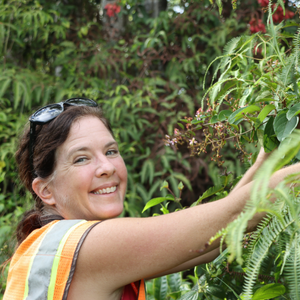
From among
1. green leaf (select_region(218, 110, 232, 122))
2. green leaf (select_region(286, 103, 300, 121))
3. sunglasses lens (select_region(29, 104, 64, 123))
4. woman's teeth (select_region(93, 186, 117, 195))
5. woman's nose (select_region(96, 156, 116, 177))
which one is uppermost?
sunglasses lens (select_region(29, 104, 64, 123))

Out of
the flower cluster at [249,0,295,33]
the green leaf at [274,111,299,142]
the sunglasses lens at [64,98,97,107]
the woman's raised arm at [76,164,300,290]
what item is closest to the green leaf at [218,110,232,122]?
the green leaf at [274,111,299,142]

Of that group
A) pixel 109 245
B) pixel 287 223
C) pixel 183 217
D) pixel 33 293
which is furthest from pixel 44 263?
pixel 287 223

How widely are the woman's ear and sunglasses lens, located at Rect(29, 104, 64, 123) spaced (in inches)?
9.6

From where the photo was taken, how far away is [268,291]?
1042 millimetres

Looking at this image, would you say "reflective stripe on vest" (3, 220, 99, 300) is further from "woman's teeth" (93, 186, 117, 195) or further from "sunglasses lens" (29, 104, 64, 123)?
"sunglasses lens" (29, 104, 64, 123)

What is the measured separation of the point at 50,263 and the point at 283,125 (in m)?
0.77

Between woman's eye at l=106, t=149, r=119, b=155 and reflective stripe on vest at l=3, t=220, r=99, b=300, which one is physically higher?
woman's eye at l=106, t=149, r=119, b=155

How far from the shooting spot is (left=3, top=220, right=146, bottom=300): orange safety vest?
1024 millimetres

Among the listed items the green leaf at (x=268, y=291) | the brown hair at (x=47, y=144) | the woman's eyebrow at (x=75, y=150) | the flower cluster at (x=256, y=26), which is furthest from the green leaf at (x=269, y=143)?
the flower cluster at (x=256, y=26)

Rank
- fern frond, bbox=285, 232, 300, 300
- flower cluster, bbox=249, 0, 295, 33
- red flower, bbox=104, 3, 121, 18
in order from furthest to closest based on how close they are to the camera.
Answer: red flower, bbox=104, 3, 121, 18 < flower cluster, bbox=249, 0, 295, 33 < fern frond, bbox=285, 232, 300, 300

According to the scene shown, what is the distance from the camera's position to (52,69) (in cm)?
400

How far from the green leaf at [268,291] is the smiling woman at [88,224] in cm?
18

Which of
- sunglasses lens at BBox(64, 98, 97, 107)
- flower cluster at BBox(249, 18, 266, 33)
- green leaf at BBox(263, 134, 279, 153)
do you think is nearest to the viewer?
green leaf at BBox(263, 134, 279, 153)

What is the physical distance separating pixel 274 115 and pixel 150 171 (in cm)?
214
